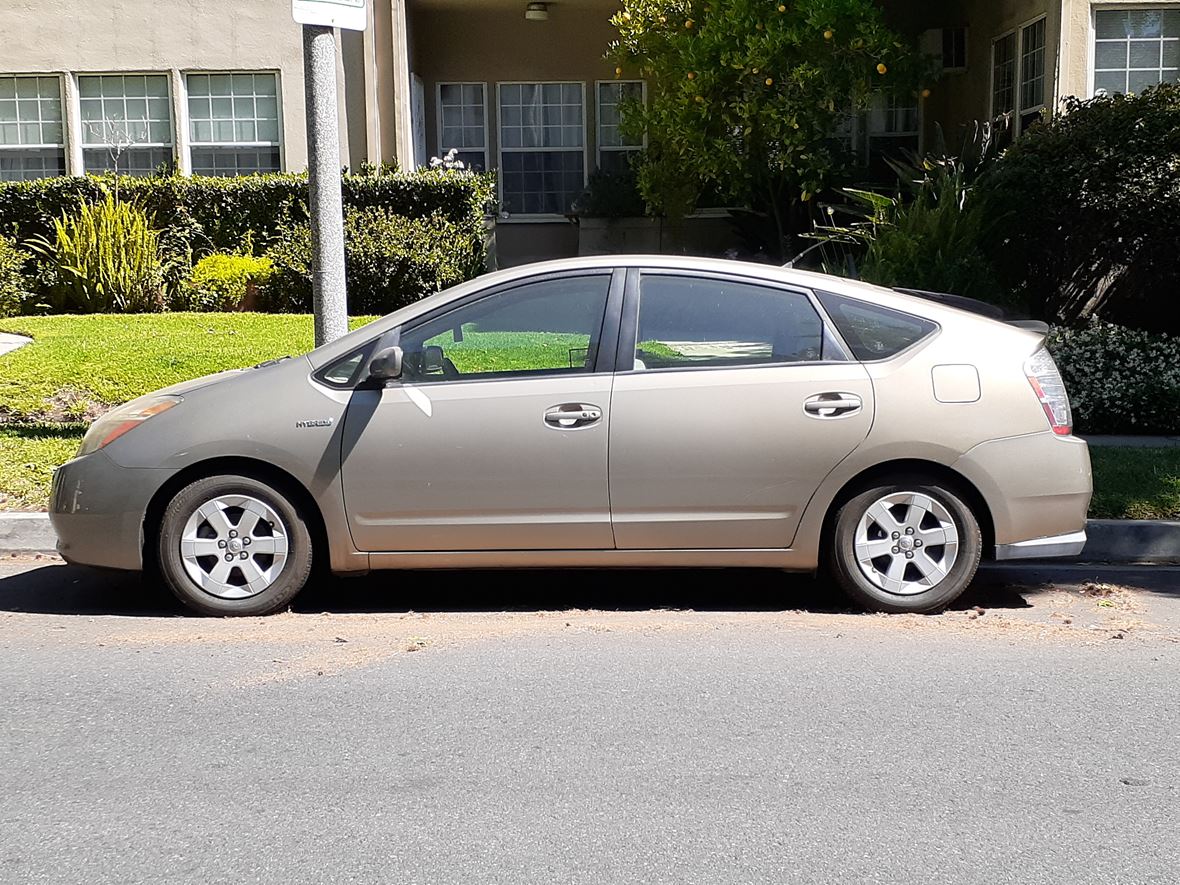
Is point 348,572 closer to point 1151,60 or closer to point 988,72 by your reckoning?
point 1151,60

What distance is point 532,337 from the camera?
20.7ft

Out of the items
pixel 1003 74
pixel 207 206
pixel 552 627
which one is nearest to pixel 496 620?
pixel 552 627

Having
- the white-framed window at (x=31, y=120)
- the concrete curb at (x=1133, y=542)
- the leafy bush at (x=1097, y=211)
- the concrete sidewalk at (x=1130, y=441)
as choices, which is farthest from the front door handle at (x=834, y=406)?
the white-framed window at (x=31, y=120)

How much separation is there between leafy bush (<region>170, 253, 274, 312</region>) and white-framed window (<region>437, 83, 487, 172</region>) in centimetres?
452

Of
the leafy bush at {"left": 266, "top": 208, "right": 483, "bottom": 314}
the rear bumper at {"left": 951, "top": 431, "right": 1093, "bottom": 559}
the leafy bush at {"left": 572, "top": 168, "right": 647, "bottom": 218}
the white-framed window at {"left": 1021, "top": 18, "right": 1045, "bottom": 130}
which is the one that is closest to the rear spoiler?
the rear bumper at {"left": 951, "top": 431, "right": 1093, "bottom": 559}

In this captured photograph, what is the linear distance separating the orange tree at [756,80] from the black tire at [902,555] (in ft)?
32.6

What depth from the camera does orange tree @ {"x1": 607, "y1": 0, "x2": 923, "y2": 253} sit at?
49.7 ft

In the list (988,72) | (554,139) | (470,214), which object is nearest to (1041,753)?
(470,214)

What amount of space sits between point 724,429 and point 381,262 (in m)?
9.30

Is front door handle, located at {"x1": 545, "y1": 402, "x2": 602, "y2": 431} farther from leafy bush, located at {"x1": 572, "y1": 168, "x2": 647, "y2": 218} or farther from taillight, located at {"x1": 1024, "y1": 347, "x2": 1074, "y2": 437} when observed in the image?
leafy bush, located at {"x1": 572, "y1": 168, "x2": 647, "y2": 218}

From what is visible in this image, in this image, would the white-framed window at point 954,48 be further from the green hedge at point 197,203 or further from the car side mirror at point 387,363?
the car side mirror at point 387,363

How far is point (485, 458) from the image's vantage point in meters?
5.93

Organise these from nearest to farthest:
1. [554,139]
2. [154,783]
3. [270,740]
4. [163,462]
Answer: [154,783], [270,740], [163,462], [554,139]

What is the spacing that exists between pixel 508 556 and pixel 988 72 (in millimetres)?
13318
